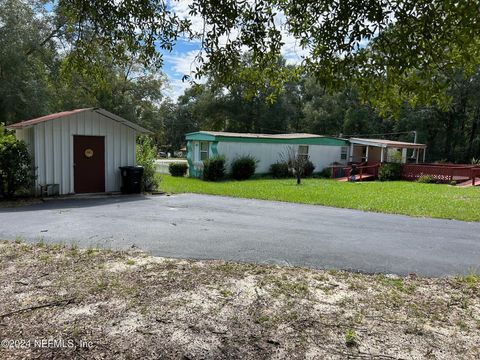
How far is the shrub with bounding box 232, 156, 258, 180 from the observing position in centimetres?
2108

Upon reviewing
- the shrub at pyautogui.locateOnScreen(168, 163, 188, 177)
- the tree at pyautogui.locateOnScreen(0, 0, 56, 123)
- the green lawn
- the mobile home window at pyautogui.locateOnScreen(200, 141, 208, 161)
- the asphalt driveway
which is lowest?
the asphalt driveway

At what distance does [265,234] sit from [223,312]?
3.68 m

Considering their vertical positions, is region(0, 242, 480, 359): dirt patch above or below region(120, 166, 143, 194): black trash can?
below

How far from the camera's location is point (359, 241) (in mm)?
6816

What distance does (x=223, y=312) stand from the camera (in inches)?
142

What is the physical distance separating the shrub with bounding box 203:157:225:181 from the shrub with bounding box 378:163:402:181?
9.59m

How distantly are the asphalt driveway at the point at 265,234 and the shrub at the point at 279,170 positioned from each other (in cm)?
1188

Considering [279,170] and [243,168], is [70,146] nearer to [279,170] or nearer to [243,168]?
[243,168]

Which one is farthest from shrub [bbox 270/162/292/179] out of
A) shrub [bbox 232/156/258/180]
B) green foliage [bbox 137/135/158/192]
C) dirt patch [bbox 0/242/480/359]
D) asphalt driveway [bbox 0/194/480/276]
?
dirt patch [bbox 0/242/480/359]

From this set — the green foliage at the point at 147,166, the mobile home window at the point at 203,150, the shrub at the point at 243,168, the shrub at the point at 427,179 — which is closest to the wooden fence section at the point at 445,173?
the shrub at the point at 427,179

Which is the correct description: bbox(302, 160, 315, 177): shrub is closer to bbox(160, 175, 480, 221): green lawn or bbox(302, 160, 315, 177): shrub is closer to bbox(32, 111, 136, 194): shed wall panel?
bbox(160, 175, 480, 221): green lawn

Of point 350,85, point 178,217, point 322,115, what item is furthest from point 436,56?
point 322,115

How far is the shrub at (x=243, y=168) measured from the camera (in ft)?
69.2

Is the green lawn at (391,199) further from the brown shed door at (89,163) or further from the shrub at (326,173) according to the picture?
the shrub at (326,173)
